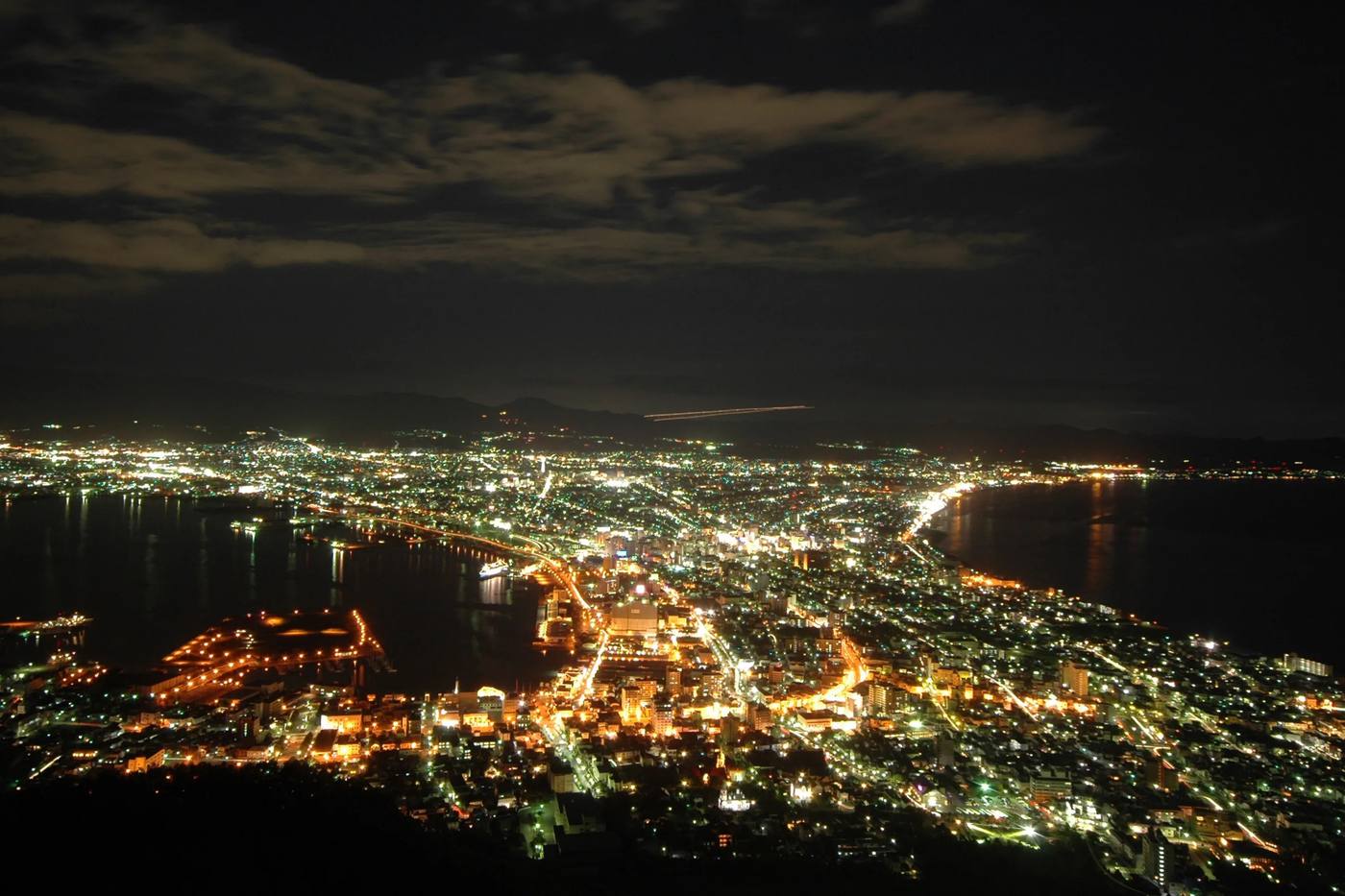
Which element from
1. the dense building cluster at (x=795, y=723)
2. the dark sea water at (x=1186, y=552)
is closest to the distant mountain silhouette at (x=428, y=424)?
the dark sea water at (x=1186, y=552)

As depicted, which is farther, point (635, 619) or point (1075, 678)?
point (635, 619)

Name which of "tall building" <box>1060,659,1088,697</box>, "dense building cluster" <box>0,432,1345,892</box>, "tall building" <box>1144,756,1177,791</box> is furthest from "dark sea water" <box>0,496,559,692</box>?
"tall building" <box>1144,756,1177,791</box>

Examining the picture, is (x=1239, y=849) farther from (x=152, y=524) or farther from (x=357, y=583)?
(x=152, y=524)

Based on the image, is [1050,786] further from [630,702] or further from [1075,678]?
[630,702]

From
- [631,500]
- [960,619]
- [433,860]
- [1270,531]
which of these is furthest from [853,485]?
[433,860]

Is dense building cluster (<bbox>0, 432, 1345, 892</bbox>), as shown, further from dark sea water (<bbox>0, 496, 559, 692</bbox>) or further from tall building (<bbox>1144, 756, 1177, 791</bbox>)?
dark sea water (<bbox>0, 496, 559, 692</bbox>)

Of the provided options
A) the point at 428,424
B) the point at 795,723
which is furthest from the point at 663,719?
the point at 428,424

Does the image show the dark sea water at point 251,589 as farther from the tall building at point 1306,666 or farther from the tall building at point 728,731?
the tall building at point 1306,666
